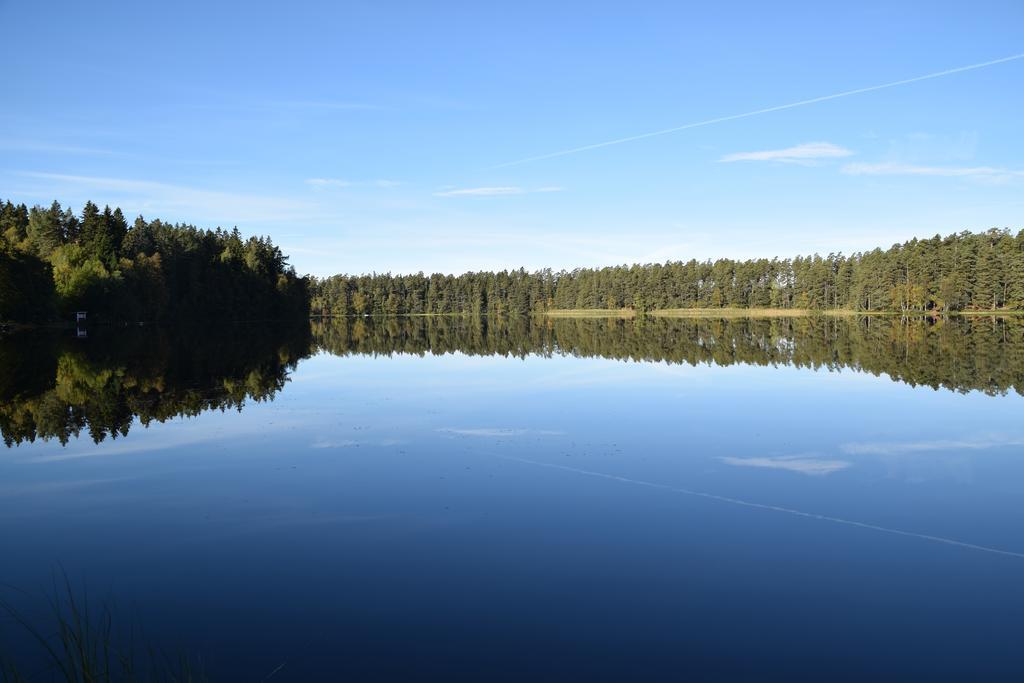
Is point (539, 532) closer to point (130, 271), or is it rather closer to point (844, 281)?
point (130, 271)

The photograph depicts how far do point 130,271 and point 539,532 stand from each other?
282 ft

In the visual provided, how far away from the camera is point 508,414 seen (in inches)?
802

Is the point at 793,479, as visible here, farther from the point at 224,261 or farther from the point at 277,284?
the point at 277,284

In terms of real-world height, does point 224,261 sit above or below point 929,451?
above

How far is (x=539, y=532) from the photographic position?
32.3 ft

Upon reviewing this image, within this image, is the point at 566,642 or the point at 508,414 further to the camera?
the point at 508,414

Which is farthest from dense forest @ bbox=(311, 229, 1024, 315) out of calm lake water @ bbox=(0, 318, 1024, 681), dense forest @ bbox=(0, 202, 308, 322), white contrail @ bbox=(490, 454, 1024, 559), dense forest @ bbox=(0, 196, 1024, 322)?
white contrail @ bbox=(490, 454, 1024, 559)

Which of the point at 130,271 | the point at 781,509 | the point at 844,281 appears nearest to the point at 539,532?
the point at 781,509

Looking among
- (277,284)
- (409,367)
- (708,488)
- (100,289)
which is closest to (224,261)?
(277,284)

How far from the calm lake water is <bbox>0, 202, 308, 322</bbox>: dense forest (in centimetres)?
5687

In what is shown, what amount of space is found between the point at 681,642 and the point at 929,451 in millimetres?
10650

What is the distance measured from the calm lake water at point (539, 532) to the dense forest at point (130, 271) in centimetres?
5687

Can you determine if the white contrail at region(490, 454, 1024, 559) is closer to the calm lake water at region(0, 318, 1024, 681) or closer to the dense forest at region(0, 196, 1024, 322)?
the calm lake water at region(0, 318, 1024, 681)

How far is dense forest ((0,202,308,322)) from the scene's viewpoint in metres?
68.8
